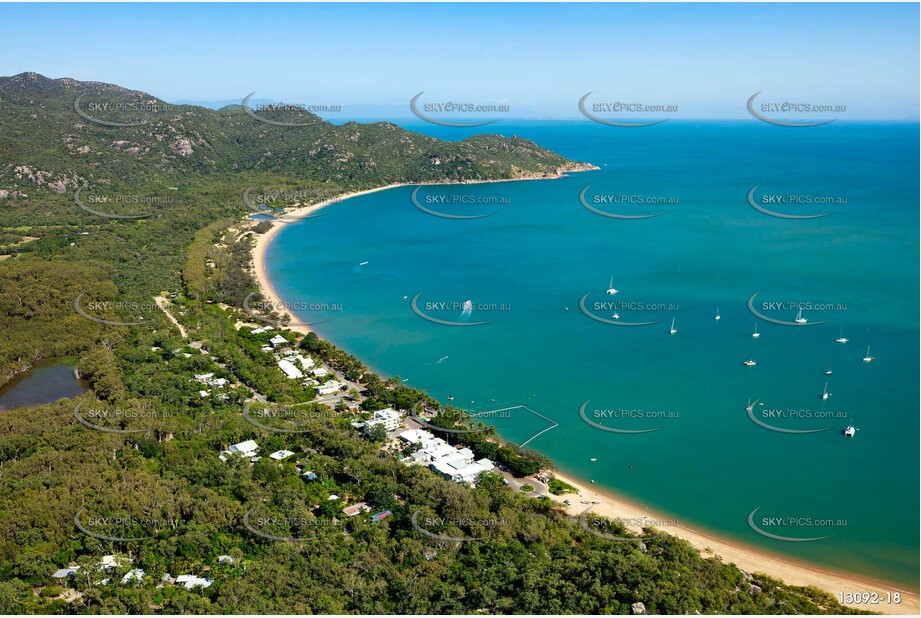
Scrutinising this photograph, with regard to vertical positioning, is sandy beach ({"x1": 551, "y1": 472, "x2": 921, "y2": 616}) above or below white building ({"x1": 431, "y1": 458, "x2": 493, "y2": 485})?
below

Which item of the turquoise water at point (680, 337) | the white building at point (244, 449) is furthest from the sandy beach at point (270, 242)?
the white building at point (244, 449)

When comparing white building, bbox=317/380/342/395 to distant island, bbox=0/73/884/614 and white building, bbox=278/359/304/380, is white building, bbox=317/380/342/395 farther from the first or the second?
white building, bbox=278/359/304/380

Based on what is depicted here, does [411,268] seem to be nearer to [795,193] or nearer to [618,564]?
[618,564]

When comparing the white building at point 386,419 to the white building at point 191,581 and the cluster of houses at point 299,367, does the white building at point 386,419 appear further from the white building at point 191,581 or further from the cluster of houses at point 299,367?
the white building at point 191,581

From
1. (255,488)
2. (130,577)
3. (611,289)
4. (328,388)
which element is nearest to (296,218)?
(611,289)

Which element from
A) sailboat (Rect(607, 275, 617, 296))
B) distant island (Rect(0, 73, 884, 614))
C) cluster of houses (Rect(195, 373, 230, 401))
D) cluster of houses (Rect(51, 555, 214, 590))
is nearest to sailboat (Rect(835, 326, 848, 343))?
sailboat (Rect(607, 275, 617, 296))

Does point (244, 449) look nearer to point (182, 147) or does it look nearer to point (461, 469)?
point (461, 469)
